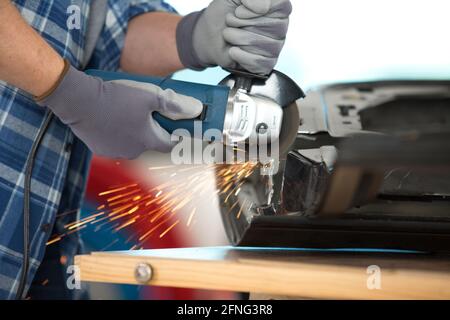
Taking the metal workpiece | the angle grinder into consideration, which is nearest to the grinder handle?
the angle grinder

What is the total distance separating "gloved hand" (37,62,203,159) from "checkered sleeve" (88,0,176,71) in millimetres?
333

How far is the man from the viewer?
2.80ft

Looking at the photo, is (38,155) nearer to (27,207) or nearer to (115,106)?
(27,207)

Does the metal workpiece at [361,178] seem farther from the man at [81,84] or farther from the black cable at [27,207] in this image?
the black cable at [27,207]

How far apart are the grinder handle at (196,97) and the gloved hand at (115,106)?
0.01 m

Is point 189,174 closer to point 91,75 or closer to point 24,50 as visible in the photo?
point 91,75

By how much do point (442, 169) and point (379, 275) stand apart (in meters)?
0.12

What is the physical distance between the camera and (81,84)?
33.7 inches

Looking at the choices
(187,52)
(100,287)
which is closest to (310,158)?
(187,52)

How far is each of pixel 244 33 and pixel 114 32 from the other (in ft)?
1.19

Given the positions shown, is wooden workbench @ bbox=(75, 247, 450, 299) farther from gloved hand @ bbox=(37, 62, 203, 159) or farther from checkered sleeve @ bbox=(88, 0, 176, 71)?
checkered sleeve @ bbox=(88, 0, 176, 71)

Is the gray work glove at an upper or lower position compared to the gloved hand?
upper

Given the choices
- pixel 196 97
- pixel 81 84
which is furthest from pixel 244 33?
pixel 81 84

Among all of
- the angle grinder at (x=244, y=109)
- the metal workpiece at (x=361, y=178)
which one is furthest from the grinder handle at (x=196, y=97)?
the metal workpiece at (x=361, y=178)
